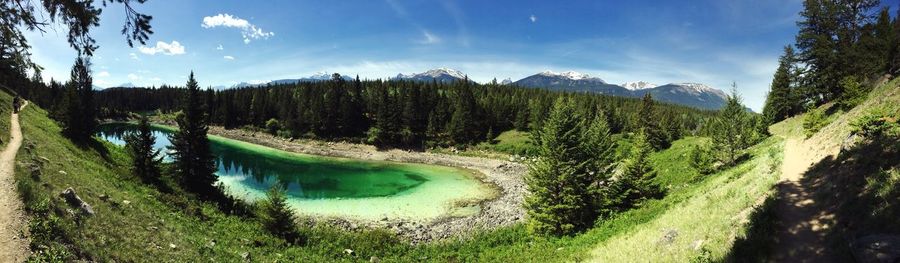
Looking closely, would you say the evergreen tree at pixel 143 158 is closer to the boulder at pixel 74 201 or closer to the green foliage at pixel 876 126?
the boulder at pixel 74 201

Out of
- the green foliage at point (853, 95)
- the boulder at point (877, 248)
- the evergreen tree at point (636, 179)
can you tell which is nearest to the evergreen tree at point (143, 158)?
the evergreen tree at point (636, 179)

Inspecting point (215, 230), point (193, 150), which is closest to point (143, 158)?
point (193, 150)

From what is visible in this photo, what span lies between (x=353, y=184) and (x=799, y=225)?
51539mm

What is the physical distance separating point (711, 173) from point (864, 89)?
12570mm

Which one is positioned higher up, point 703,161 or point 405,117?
point 405,117

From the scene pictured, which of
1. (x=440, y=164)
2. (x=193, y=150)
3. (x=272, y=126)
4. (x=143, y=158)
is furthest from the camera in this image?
(x=272, y=126)

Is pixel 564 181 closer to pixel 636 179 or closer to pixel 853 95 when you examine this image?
pixel 636 179

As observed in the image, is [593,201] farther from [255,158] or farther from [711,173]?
[255,158]

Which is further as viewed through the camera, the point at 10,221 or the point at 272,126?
→ the point at 272,126

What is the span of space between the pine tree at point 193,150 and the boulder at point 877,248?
4002cm

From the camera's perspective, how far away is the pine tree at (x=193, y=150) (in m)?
34.9

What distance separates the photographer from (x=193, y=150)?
116ft

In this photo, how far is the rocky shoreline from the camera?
36031 millimetres

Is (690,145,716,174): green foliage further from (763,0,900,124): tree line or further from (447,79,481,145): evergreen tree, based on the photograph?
(447,79,481,145): evergreen tree
